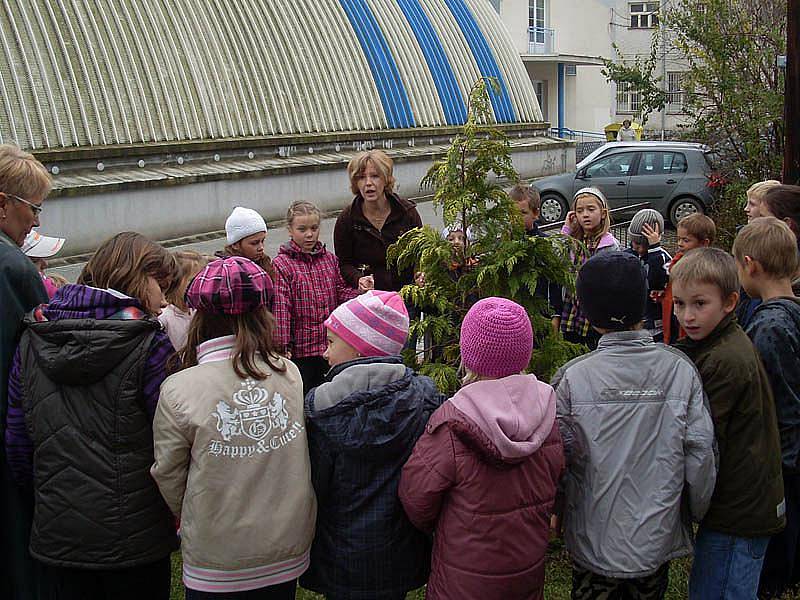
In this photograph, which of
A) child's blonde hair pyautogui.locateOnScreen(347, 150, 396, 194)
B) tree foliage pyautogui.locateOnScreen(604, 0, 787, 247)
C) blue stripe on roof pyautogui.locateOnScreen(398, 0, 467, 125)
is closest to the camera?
child's blonde hair pyautogui.locateOnScreen(347, 150, 396, 194)

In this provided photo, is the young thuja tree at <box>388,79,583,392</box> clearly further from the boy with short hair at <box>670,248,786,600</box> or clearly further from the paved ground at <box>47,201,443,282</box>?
the paved ground at <box>47,201,443,282</box>

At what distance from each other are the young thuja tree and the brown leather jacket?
4.85ft

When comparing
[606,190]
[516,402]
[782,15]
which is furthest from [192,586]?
[606,190]

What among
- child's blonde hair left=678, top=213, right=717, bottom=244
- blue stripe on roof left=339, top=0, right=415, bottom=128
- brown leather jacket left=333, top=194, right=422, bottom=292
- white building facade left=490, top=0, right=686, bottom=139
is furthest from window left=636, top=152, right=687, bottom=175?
white building facade left=490, top=0, right=686, bottom=139

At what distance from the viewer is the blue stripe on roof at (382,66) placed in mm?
17859

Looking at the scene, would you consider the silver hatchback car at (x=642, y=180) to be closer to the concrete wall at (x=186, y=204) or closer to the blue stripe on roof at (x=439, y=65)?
the blue stripe on roof at (x=439, y=65)

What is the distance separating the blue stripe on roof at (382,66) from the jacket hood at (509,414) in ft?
49.3

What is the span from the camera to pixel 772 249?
13.7ft

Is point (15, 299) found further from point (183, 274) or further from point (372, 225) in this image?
point (372, 225)

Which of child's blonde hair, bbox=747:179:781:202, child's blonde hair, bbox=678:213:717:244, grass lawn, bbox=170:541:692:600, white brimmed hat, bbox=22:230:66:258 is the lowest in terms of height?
grass lawn, bbox=170:541:692:600

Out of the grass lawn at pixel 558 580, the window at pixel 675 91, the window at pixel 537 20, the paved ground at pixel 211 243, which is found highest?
the window at pixel 537 20

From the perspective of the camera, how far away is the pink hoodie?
316cm

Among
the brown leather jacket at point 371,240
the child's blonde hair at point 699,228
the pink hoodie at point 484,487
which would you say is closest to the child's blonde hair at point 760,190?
the child's blonde hair at point 699,228

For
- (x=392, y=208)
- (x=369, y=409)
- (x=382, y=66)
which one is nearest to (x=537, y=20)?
(x=382, y=66)
